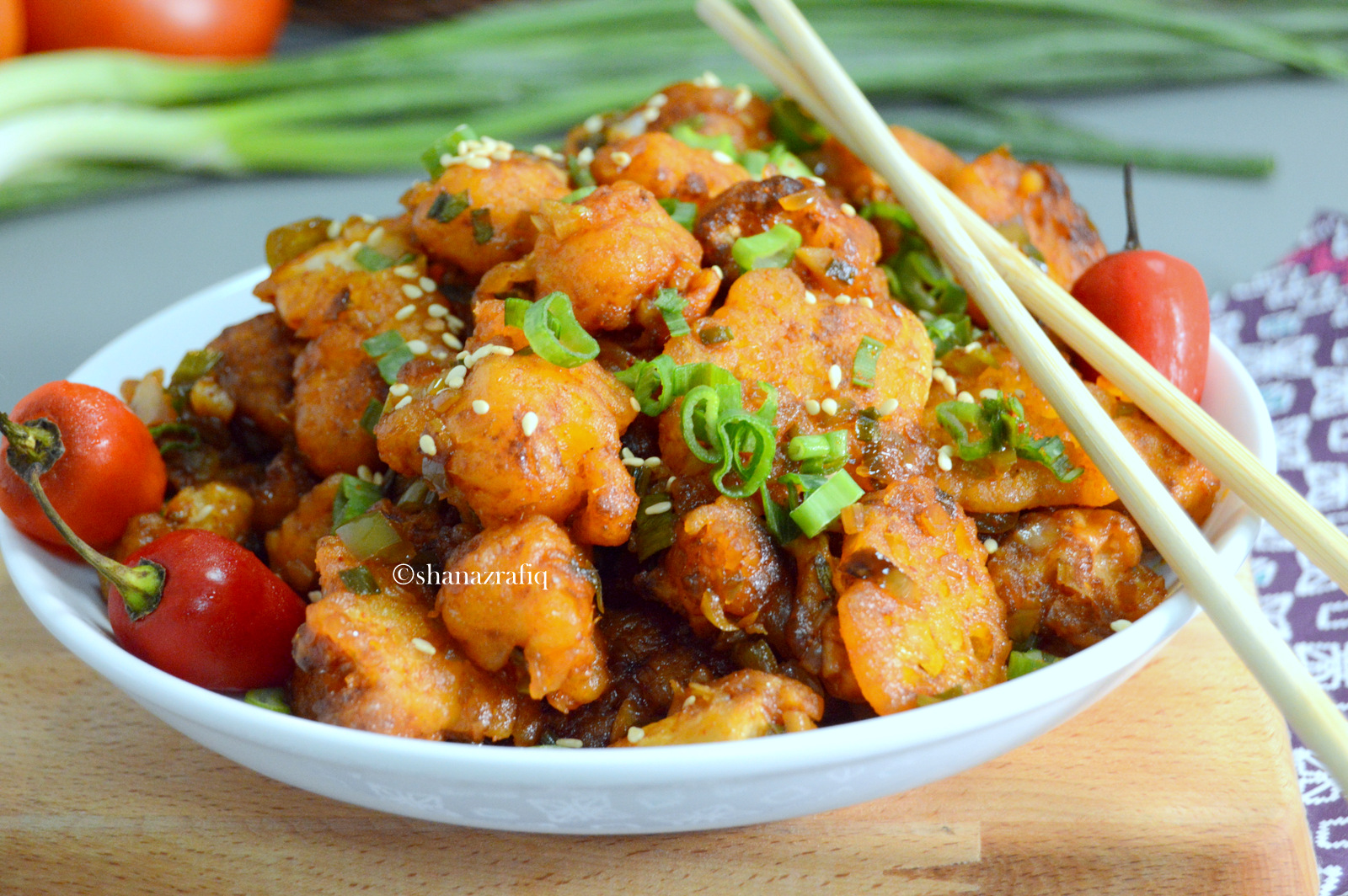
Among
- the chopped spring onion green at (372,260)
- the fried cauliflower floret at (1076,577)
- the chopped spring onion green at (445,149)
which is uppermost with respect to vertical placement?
the chopped spring onion green at (445,149)

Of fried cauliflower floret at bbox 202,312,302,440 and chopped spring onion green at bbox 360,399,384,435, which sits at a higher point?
chopped spring onion green at bbox 360,399,384,435

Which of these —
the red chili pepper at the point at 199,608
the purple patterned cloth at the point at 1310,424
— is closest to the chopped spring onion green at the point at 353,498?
the red chili pepper at the point at 199,608

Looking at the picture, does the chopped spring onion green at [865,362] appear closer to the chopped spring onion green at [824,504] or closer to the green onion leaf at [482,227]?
the chopped spring onion green at [824,504]

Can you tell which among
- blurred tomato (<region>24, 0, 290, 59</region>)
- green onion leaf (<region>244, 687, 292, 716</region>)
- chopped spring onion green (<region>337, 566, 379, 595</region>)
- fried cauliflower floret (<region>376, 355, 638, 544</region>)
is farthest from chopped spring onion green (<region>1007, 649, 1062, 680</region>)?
blurred tomato (<region>24, 0, 290, 59</region>)

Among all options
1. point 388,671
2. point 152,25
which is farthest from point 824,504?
point 152,25

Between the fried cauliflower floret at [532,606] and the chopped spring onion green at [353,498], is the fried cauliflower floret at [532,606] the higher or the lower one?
the higher one

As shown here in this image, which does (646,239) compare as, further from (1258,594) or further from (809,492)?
(1258,594)

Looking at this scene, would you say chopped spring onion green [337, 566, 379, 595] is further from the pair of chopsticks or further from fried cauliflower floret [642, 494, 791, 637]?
the pair of chopsticks
